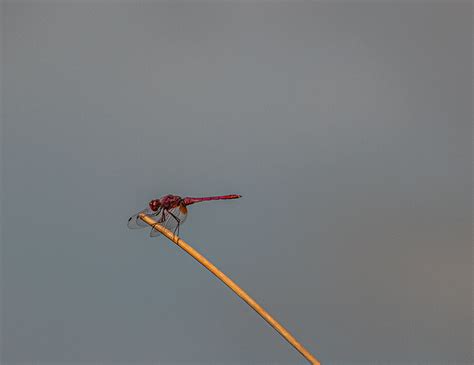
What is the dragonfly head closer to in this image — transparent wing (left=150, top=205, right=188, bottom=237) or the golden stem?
transparent wing (left=150, top=205, right=188, bottom=237)

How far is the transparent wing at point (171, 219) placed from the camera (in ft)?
8.14

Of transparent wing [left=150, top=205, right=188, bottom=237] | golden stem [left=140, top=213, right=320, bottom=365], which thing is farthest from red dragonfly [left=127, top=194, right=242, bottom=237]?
golden stem [left=140, top=213, right=320, bottom=365]

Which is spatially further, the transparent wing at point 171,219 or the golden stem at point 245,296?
the transparent wing at point 171,219

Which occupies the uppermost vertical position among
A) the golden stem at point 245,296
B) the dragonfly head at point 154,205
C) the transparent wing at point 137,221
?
the dragonfly head at point 154,205

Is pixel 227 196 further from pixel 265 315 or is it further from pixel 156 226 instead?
pixel 265 315

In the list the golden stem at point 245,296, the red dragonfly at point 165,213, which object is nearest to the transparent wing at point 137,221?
the red dragonfly at point 165,213

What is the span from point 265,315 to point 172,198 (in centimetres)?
69

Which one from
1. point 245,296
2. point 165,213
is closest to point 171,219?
point 165,213

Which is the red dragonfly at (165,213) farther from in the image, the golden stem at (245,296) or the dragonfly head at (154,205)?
the golden stem at (245,296)

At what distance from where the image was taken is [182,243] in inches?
86.1

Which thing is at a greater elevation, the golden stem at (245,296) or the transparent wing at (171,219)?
the transparent wing at (171,219)

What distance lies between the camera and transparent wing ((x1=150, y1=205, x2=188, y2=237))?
8.14ft

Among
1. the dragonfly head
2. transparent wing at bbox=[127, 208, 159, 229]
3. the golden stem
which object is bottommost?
the golden stem

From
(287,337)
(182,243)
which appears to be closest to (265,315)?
(287,337)
